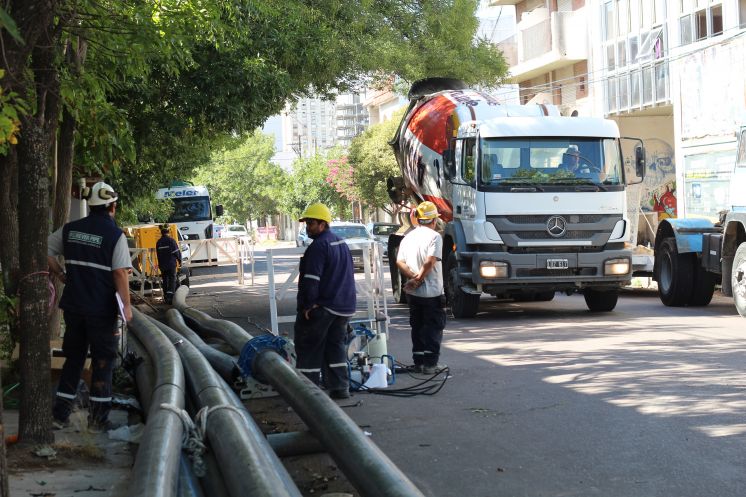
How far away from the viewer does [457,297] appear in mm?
17375

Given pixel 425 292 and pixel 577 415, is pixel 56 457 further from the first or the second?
pixel 425 292

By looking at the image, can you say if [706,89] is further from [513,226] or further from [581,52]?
[581,52]

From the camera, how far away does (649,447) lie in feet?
23.6

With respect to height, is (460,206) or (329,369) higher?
(460,206)

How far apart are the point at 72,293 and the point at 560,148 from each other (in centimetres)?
1009

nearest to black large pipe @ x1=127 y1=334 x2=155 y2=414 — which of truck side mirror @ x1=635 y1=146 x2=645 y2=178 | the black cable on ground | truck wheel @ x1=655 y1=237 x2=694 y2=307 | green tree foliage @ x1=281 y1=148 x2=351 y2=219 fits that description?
the black cable on ground

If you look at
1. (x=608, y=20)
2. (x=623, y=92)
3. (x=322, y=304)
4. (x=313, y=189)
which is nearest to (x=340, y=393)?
(x=322, y=304)

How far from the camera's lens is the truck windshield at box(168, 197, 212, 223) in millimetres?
41656

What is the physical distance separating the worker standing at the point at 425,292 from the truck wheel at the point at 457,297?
229 inches

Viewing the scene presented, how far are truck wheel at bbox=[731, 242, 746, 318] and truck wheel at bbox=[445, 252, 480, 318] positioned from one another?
3896mm

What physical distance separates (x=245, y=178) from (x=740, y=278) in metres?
94.5

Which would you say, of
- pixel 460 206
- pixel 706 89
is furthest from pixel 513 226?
pixel 706 89

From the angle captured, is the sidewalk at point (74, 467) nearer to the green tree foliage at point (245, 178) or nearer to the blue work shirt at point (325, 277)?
the blue work shirt at point (325, 277)

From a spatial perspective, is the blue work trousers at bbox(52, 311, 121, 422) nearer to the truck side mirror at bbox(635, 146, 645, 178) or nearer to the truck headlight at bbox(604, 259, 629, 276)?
the truck headlight at bbox(604, 259, 629, 276)
